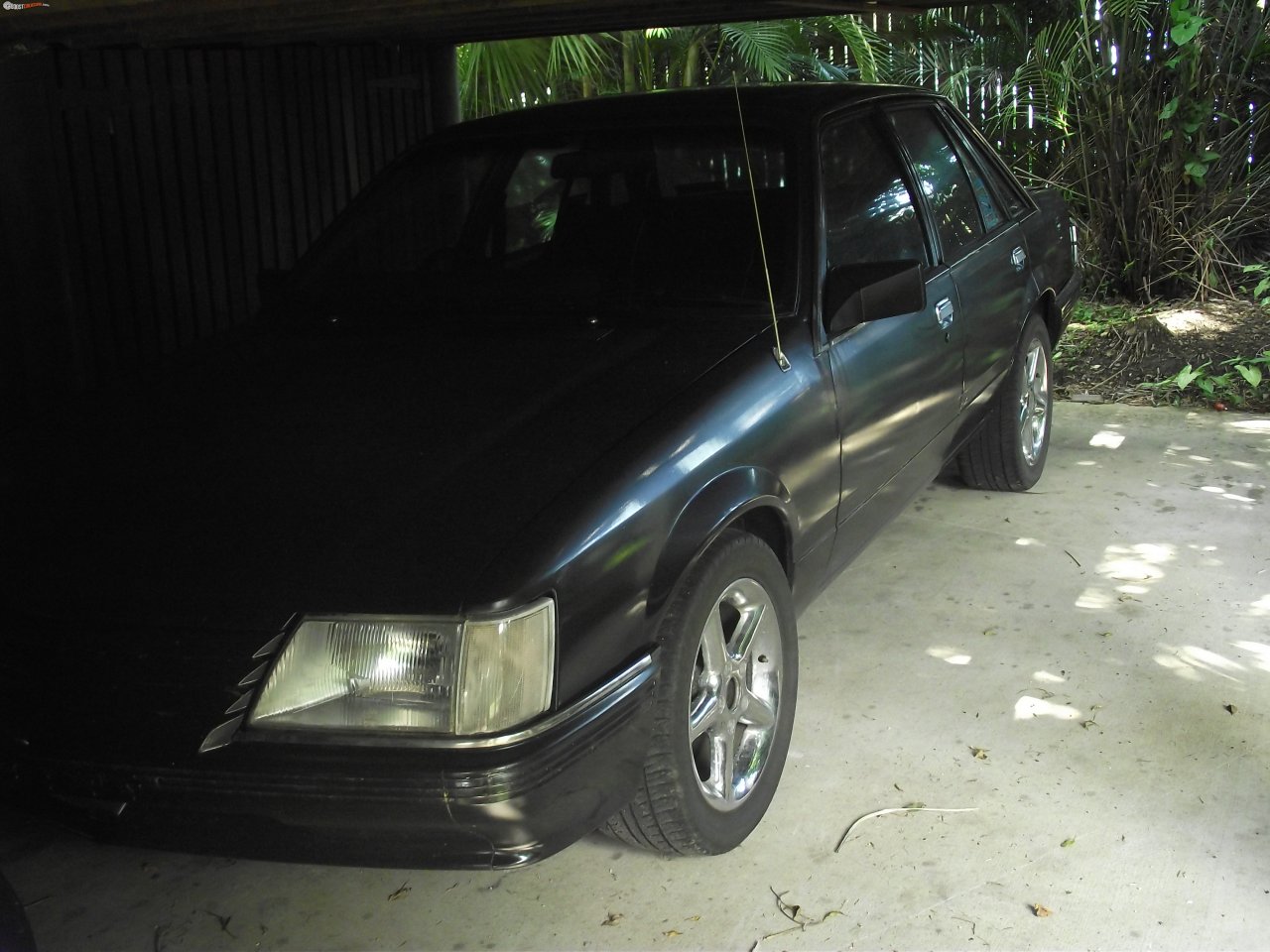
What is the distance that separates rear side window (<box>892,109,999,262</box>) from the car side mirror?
2.95 ft

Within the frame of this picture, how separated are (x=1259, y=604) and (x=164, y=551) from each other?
132 inches

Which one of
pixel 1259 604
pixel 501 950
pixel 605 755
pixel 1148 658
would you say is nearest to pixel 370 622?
pixel 605 755

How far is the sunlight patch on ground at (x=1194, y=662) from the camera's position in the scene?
3.87 m

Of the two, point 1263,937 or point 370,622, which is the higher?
point 370,622

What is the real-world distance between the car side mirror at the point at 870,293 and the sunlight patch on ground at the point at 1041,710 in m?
1.14

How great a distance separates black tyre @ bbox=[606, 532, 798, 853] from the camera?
274 cm

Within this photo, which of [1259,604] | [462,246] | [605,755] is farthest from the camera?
[1259,604]

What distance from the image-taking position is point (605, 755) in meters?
2.53

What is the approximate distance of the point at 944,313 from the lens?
414 centimetres

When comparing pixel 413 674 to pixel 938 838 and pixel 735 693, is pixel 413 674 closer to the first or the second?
pixel 735 693

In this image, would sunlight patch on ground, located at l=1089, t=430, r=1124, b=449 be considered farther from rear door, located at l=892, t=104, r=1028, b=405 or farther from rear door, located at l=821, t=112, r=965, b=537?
rear door, located at l=821, t=112, r=965, b=537

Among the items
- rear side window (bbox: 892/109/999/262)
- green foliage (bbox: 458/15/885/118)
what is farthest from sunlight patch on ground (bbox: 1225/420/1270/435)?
green foliage (bbox: 458/15/885/118)

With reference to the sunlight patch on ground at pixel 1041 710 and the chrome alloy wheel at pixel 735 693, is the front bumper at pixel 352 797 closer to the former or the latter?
the chrome alloy wheel at pixel 735 693

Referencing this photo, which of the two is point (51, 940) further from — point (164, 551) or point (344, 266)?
point (344, 266)
